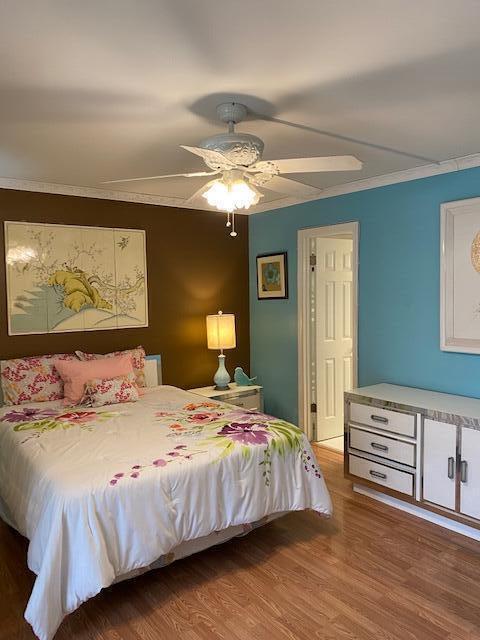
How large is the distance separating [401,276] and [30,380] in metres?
2.94

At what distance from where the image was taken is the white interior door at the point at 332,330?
460cm

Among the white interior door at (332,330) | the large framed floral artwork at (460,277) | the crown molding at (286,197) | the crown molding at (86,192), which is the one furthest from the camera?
the white interior door at (332,330)

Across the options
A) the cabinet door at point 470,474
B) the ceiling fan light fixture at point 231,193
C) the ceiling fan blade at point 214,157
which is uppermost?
the ceiling fan blade at point 214,157

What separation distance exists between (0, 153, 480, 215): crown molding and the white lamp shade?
112cm

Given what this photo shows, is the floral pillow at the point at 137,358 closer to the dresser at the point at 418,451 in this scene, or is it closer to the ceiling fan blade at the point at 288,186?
A: the dresser at the point at 418,451

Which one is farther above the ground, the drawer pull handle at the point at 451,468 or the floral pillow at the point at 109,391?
the floral pillow at the point at 109,391

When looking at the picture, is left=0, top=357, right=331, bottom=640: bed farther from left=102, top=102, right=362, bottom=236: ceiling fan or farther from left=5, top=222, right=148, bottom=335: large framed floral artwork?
left=102, top=102, right=362, bottom=236: ceiling fan

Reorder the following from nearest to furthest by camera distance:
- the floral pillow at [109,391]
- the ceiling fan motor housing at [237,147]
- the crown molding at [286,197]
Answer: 1. the ceiling fan motor housing at [237,147]
2. the crown molding at [286,197]
3. the floral pillow at [109,391]

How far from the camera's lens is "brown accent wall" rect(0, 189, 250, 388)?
3.75 meters

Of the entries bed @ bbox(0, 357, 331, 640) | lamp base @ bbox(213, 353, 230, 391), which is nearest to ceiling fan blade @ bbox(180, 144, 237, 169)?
bed @ bbox(0, 357, 331, 640)

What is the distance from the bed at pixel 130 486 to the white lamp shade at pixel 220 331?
4.11 feet

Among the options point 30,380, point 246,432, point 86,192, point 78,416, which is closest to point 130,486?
point 246,432

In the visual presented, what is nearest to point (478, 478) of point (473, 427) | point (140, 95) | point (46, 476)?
point (473, 427)

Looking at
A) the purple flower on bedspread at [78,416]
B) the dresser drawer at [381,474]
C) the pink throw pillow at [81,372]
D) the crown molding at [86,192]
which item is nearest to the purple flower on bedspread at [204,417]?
the purple flower on bedspread at [78,416]
